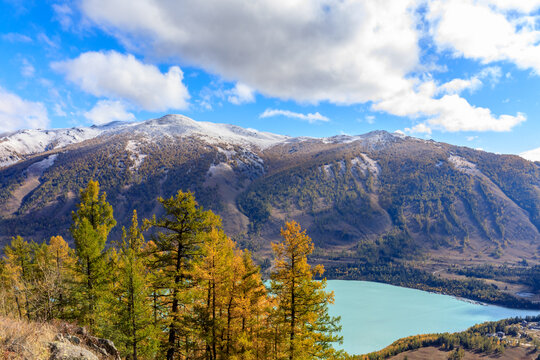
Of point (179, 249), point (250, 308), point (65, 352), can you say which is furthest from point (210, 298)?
point (65, 352)

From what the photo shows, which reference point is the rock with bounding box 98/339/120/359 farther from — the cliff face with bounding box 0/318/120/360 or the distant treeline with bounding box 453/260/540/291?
the distant treeline with bounding box 453/260/540/291

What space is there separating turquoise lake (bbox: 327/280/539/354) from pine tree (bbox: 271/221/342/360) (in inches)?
3786

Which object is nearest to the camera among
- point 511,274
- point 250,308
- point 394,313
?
point 250,308

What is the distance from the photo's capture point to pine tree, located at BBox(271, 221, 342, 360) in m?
16.6

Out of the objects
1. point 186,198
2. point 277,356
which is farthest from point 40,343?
point 277,356

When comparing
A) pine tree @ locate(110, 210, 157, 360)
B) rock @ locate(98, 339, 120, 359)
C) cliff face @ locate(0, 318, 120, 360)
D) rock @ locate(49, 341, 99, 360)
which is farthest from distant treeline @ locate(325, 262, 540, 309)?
cliff face @ locate(0, 318, 120, 360)

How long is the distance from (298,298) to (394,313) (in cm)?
14526

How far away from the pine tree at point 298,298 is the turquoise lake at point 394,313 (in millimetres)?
96155

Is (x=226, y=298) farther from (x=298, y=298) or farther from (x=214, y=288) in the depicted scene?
(x=298, y=298)

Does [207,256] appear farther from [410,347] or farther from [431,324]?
[431,324]

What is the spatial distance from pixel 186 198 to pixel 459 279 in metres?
220

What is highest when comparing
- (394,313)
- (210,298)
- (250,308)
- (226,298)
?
(226,298)

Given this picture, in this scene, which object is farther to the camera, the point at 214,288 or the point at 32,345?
the point at 214,288

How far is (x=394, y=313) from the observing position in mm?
137625
